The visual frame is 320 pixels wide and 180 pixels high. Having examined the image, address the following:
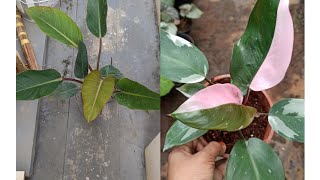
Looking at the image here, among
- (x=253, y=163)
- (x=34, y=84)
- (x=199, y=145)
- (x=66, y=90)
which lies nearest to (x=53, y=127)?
(x=66, y=90)

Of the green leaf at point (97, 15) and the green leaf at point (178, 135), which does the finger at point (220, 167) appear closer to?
the green leaf at point (178, 135)

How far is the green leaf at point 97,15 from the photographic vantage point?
111 cm

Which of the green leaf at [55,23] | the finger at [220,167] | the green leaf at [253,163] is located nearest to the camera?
the green leaf at [253,163]

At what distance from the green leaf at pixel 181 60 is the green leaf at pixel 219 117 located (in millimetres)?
131

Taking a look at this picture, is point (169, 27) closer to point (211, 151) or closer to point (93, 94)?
point (211, 151)

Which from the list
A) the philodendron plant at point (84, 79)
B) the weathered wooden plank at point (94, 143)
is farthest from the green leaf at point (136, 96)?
the weathered wooden plank at point (94, 143)

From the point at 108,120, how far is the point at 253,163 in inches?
37.7

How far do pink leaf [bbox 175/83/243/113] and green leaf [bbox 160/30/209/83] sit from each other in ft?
0.33

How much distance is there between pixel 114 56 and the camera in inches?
63.6

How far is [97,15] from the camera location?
114 centimetres

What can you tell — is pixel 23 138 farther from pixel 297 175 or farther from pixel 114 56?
pixel 297 175

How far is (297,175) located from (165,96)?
0.27 metres
